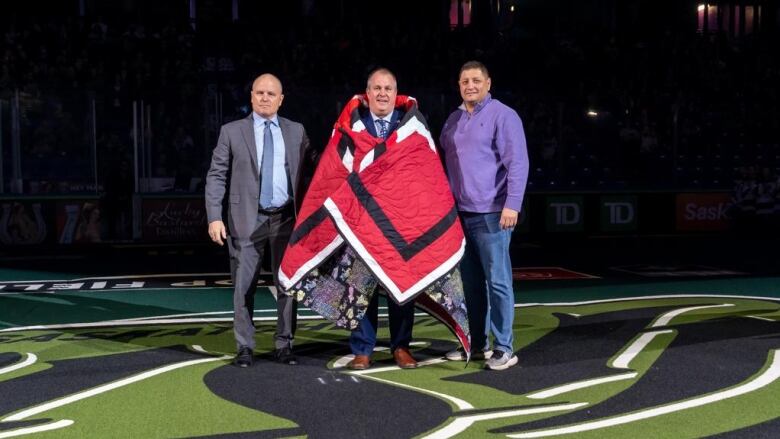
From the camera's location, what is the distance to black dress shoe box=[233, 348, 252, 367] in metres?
5.82

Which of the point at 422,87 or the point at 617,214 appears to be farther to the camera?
the point at 422,87

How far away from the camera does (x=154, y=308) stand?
341 inches

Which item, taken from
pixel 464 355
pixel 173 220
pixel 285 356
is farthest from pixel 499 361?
pixel 173 220

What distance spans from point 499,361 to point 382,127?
146 cm

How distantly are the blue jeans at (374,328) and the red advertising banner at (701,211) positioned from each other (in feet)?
44.2

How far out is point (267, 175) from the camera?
588 cm

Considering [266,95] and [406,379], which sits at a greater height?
[266,95]

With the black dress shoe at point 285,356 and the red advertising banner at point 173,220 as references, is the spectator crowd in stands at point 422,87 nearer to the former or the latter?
the red advertising banner at point 173,220

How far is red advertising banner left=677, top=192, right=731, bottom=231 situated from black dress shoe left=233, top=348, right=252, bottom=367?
1387 cm

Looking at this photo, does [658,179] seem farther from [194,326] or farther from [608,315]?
[194,326]

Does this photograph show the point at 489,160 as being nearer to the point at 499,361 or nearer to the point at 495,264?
the point at 495,264

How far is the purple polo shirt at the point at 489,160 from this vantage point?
223 inches

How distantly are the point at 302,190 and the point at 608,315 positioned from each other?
291 centimetres

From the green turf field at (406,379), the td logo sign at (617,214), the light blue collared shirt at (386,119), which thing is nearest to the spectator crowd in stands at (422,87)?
the td logo sign at (617,214)
